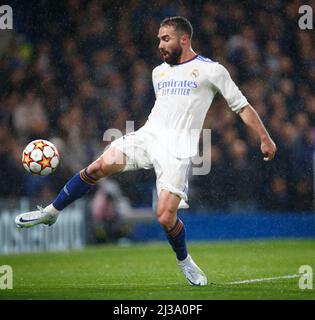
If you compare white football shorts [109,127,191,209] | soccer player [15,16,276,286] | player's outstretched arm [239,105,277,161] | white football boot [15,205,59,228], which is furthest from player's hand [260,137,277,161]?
white football boot [15,205,59,228]

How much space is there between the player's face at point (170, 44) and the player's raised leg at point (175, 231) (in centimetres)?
115

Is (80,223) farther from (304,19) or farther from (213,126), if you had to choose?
(304,19)

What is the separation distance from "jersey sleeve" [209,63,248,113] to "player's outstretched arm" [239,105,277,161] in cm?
7

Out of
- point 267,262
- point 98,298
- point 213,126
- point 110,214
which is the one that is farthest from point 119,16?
point 98,298

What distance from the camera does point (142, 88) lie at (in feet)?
45.6

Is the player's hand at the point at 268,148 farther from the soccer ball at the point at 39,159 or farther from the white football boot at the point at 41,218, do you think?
the soccer ball at the point at 39,159

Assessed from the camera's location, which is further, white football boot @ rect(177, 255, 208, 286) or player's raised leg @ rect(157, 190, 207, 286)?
white football boot @ rect(177, 255, 208, 286)

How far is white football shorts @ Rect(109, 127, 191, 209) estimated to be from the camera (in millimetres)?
6938

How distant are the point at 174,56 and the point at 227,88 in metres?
0.53

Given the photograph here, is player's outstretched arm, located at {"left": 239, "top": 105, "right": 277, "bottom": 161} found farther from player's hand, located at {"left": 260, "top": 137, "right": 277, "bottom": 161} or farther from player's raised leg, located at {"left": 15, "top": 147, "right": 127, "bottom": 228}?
player's raised leg, located at {"left": 15, "top": 147, "right": 127, "bottom": 228}

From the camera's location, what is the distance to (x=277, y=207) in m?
13.4

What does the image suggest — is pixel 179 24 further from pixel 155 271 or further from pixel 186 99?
pixel 155 271

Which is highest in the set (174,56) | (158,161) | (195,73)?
(174,56)

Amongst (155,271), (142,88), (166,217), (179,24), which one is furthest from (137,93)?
(166,217)
